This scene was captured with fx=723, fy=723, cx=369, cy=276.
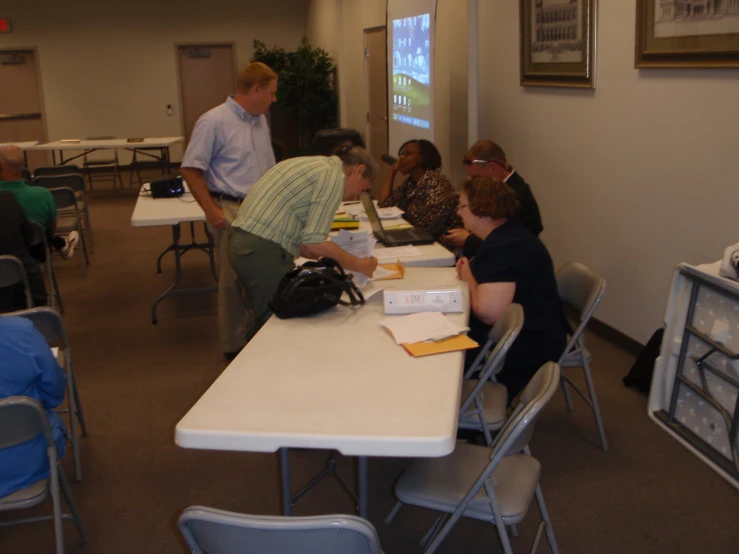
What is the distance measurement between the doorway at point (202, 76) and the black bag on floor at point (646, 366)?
32.8 feet

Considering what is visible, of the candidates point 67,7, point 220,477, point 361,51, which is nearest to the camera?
point 220,477

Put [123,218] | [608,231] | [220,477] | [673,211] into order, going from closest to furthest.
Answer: [220,477]
[673,211]
[608,231]
[123,218]

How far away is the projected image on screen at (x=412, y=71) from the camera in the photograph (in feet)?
18.1

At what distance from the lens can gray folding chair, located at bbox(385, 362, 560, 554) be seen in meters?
1.72

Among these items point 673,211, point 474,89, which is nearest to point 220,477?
point 673,211

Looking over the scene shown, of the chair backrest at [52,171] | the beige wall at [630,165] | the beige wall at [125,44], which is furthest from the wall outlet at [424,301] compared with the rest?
the beige wall at [125,44]

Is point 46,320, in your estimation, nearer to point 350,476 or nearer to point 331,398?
point 350,476

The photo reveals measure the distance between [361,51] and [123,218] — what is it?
3.55 m

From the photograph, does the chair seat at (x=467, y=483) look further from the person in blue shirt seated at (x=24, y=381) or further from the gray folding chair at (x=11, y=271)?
the gray folding chair at (x=11, y=271)

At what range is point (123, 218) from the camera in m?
8.41

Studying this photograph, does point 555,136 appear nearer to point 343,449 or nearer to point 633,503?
point 633,503

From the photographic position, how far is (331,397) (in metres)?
1.78

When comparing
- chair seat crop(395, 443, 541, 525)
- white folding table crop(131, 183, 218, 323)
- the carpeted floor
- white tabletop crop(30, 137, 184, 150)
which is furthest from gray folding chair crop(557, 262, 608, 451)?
white tabletop crop(30, 137, 184, 150)

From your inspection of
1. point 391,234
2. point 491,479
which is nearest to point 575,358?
point 391,234
